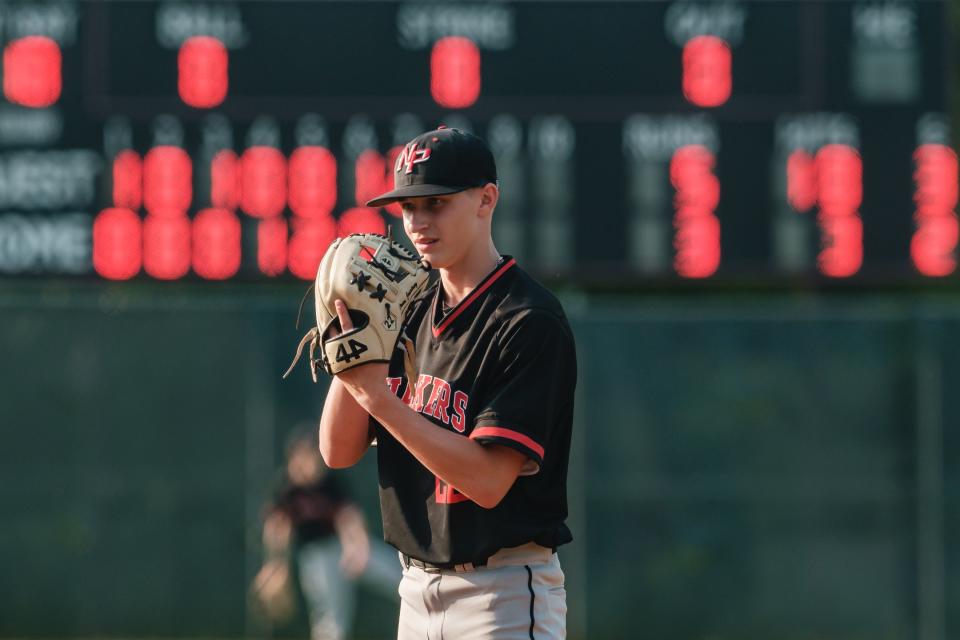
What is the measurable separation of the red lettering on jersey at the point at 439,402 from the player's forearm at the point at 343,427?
0.15m

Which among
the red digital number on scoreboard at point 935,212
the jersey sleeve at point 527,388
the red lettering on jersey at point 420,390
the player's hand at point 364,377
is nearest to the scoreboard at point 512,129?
the red digital number on scoreboard at point 935,212

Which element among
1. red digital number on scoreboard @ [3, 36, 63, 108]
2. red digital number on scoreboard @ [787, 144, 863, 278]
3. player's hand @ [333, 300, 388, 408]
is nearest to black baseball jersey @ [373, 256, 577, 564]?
player's hand @ [333, 300, 388, 408]

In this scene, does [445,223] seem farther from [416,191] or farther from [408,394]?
[408,394]

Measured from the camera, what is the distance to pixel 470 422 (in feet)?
8.73

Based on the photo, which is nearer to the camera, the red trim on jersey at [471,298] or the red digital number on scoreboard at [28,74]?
the red trim on jersey at [471,298]

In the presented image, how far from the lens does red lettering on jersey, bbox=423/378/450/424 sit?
106 inches

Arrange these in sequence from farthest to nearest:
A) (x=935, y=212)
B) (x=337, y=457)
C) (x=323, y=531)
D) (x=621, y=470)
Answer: (x=621, y=470) → (x=935, y=212) → (x=323, y=531) → (x=337, y=457)

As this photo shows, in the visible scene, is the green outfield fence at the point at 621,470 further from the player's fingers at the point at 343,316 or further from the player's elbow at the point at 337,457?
the player's fingers at the point at 343,316

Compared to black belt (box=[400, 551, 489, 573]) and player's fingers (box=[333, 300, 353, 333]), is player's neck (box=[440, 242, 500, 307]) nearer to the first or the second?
player's fingers (box=[333, 300, 353, 333])

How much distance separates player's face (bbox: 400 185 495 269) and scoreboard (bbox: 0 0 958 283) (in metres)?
6.06

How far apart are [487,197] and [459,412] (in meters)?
0.38

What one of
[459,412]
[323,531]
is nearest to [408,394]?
[459,412]

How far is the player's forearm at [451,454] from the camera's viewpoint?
8.32 feet

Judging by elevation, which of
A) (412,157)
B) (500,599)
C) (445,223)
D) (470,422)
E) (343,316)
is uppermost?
(412,157)
